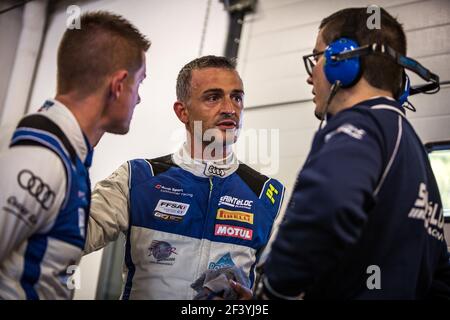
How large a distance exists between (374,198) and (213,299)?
2.13 feet

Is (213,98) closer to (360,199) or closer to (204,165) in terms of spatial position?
(204,165)

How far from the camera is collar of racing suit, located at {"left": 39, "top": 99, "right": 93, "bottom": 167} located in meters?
1.40

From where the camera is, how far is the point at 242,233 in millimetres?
2068

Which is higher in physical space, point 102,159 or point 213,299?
point 102,159

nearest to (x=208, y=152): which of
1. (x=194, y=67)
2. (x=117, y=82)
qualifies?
(x=194, y=67)

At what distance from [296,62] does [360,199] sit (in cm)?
306

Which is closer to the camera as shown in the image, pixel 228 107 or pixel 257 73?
pixel 228 107

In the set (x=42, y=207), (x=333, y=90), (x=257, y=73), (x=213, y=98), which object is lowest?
(x=42, y=207)

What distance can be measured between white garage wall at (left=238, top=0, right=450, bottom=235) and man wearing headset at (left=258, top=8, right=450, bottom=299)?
1856 millimetres

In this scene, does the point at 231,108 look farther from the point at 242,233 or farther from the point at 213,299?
the point at 213,299

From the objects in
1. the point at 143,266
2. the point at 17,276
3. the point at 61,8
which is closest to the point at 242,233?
the point at 143,266

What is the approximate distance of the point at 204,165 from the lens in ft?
7.25

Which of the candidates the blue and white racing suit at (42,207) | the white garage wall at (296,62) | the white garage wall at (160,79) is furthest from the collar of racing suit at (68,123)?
the white garage wall at (160,79)

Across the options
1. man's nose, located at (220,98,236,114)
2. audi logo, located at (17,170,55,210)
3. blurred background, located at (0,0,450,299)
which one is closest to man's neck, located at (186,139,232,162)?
man's nose, located at (220,98,236,114)
